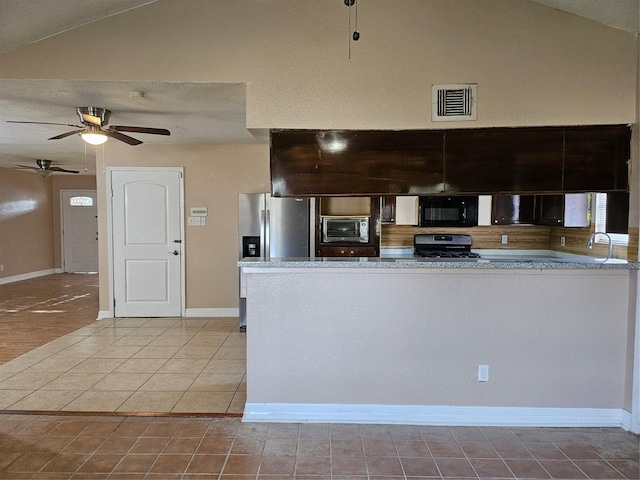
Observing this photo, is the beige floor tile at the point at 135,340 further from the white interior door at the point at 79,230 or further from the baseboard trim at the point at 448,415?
the white interior door at the point at 79,230

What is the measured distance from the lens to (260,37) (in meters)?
2.63

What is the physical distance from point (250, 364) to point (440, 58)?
239 cm

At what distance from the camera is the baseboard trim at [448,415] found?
8.70ft

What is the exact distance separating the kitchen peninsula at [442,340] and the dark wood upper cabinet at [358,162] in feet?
1.72

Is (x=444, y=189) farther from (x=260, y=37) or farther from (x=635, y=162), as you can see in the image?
(x=260, y=37)

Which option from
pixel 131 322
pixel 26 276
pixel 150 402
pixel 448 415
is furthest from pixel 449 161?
pixel 26 276

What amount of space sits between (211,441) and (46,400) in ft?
4.80

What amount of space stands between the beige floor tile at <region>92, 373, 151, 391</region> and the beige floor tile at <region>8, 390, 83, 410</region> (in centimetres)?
18

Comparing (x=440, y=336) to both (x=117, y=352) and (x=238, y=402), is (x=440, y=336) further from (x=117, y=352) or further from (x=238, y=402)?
(x=117, y=352)

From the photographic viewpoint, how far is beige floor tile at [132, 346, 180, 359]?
397 centimetres

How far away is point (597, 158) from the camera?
2.66 metres

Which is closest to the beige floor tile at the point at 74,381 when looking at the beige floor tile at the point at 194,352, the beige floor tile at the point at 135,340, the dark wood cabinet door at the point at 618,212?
the beige floor tile at the point at 194,352

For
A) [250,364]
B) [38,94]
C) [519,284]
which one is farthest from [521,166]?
[38,94]

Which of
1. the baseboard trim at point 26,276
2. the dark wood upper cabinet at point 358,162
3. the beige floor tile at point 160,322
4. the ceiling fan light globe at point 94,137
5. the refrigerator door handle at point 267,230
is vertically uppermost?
the ceiling fan light globe at point 94,137
